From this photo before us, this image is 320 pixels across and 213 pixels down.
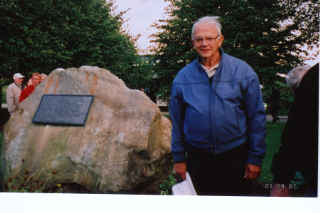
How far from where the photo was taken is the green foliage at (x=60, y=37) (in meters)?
5.03

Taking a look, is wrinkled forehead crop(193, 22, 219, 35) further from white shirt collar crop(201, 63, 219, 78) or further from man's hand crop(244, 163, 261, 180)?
man's hand crop(244, 163, 261, 180)

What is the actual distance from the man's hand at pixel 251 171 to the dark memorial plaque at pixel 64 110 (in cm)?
226

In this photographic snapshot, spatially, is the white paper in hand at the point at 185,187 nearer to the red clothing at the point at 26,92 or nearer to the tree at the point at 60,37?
the red clothing at the point at 26,92

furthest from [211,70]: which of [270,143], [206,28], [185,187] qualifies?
[270,143]

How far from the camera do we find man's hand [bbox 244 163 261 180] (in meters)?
2.29

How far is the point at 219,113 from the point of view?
7.66ft

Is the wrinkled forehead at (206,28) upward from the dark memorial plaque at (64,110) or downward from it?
upward

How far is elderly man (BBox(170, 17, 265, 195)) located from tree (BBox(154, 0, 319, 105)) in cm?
199

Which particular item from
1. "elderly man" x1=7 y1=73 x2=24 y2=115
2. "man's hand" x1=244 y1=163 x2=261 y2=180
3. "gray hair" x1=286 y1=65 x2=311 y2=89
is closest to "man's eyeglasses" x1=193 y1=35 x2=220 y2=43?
"gray hair" x1=286 y1=65 x2=311 y2=89

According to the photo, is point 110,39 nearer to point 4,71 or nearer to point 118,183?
point 4,71

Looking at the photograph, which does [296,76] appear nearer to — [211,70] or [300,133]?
[300,133]

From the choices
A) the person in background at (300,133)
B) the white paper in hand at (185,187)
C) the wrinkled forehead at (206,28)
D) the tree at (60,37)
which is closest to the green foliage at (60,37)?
the tree at (60,37)

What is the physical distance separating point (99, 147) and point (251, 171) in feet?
6.57

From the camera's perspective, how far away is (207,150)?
7.82 feet
